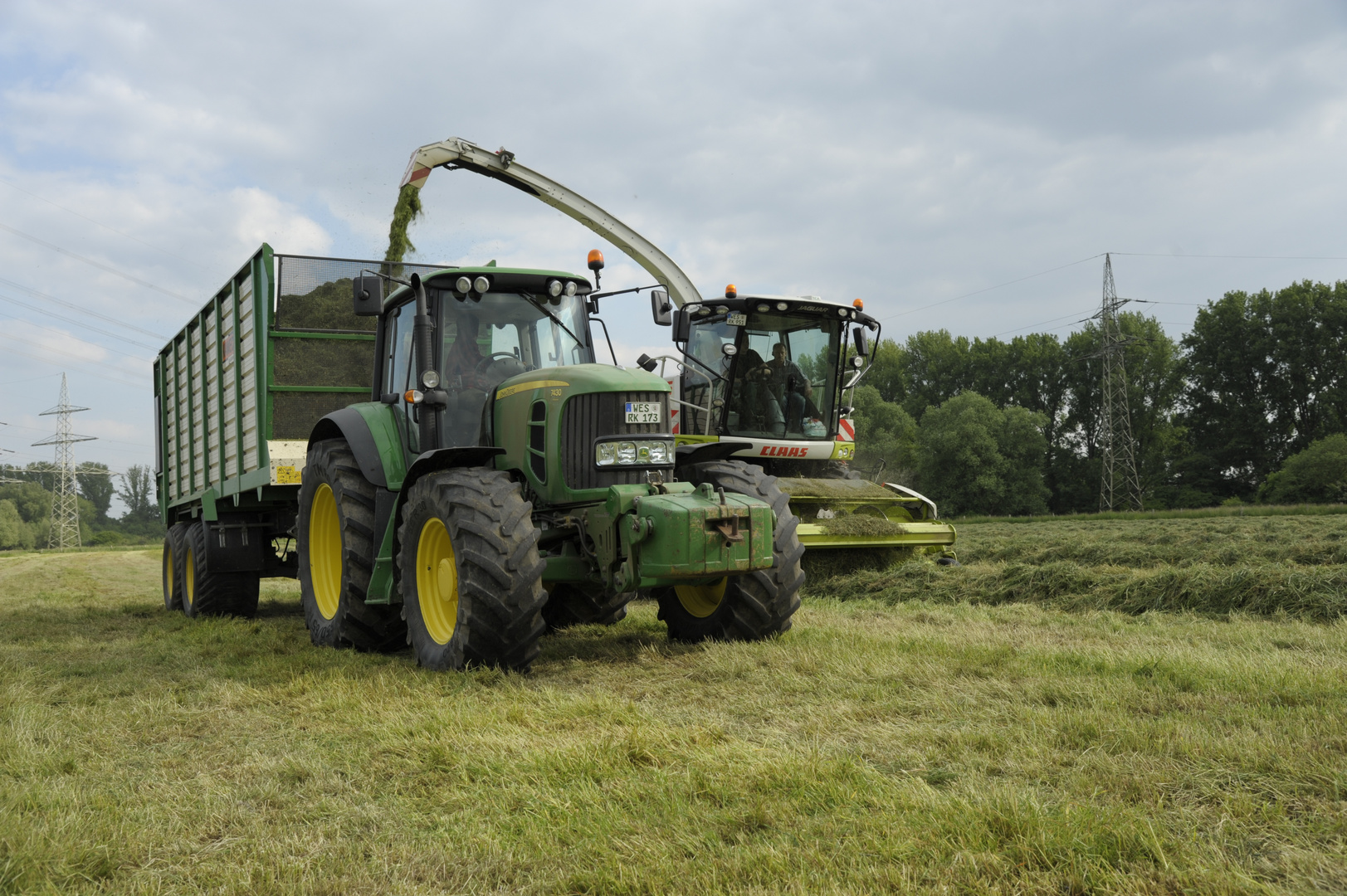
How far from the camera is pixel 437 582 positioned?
5.91 meters

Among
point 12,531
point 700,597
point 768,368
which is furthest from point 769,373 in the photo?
point 12,531

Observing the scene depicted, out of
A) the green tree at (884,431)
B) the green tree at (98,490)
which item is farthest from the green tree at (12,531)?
the green tree at (884,431)

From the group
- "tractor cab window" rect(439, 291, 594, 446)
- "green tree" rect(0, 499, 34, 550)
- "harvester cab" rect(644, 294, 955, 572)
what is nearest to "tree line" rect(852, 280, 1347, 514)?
"harvester cab" rect(644, 294, 955, 572)

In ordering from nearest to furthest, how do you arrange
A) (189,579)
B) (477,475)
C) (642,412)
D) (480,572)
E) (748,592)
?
(480,572)
(477,475)
(642,412)
(748,592)
(189,579)

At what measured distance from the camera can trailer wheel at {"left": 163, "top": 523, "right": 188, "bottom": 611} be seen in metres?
10.3

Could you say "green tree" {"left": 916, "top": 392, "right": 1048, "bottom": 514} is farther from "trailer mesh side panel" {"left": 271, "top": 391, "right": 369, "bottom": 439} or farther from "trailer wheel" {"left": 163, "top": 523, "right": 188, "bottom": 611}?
"trailer mesh side panel" {"left": 271, "top": 391, "right": 369, "bottom": 439}

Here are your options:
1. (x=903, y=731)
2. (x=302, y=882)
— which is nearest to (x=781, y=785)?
(x=903, y=731)

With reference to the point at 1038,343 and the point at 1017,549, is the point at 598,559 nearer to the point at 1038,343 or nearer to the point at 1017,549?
the point at 1017,549

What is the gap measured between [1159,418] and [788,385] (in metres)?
49.1

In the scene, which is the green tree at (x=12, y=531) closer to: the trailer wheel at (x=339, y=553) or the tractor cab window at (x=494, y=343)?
the trailer wheel at (x=339, y=553)

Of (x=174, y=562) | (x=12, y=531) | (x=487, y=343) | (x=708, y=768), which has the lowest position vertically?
(x=12, y=531)

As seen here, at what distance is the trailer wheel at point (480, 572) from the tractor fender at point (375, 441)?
66 cm

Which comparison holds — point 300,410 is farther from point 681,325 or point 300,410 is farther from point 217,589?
point 681,325

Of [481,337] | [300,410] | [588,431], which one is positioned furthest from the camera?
[300,410]
